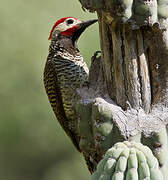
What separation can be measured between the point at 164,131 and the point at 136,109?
24 cm

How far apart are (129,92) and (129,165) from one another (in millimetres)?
903

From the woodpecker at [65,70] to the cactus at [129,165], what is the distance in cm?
218

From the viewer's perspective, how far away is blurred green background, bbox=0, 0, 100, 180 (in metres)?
10.6

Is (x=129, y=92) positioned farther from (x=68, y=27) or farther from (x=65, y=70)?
(x=68, y=27)

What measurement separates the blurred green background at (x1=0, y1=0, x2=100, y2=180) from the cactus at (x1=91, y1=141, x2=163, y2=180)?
533cm

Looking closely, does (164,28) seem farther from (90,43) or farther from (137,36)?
(90,43)

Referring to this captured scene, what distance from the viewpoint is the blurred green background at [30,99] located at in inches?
418

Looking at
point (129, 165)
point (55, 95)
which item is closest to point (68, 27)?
point (55, 95)

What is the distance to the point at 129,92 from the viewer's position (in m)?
5.21

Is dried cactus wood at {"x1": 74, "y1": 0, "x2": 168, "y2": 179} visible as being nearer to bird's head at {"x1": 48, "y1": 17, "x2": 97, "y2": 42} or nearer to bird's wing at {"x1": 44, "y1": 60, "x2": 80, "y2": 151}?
bird's wing at {"x1": 44, "y1": 60, "x2": 80, "y2": 151}

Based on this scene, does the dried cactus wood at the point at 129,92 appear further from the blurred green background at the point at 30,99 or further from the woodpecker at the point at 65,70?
the blurred green background at the point at 30,99

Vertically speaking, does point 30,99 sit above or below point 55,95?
below

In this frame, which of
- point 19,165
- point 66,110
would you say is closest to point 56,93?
point 66,110

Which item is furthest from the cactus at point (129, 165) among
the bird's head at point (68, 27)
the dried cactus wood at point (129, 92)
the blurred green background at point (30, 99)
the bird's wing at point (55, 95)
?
the blurred green background at point (30, 99)
